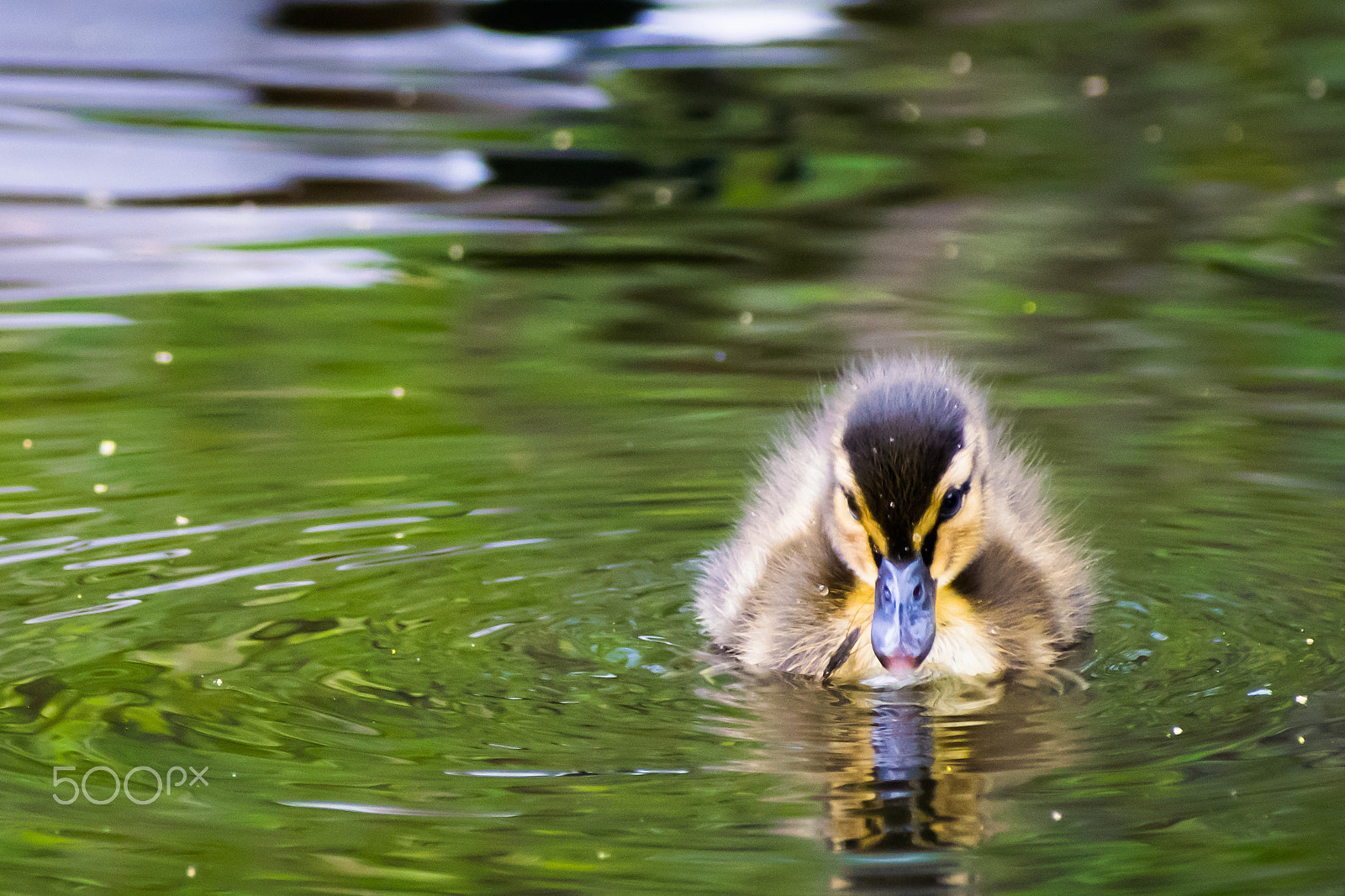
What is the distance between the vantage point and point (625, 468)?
5.67 meters

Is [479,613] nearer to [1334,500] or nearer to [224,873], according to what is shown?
[224,873]

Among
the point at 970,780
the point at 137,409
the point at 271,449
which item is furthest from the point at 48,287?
the point at 970,780

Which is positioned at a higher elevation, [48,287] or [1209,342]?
[48,287]

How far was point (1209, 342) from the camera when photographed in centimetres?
711

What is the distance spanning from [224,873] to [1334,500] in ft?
10.6

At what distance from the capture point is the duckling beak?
12.7ft

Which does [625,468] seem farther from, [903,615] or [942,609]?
[903,615]

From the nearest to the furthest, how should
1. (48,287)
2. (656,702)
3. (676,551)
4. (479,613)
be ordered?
(656,702), (479,613), (676,551), (48,287)

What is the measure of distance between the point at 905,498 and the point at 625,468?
188 cm

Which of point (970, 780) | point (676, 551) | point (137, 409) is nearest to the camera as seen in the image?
point (970, 780)

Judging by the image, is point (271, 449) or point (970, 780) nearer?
→ point (970, 780)
